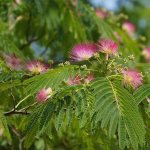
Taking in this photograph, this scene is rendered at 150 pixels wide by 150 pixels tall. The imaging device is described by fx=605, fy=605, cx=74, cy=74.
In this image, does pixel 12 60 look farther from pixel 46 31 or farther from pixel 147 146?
pixel 46 31

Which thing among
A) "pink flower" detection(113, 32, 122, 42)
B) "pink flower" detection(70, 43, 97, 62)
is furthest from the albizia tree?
"pink flower" detection(113, 32, 122, 42)

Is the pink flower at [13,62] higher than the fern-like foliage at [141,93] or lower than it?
higher

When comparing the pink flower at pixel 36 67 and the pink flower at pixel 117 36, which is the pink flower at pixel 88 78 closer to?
the pink flower at pixel 36 67

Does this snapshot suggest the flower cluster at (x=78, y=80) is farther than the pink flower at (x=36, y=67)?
No

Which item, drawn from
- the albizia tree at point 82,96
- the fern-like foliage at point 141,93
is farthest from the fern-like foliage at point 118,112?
the fern-like foliage at point 141,93

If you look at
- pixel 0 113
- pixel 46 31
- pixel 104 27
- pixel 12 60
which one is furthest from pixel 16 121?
pixel 46 31

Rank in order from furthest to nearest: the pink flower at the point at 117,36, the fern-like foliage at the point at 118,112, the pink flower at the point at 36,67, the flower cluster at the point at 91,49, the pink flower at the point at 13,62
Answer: the pink flower at the point at 117,36 → the pink flower at the point at 13,62 → the pink flower at the point at 36,67 → the flower cluster at the point at 91,49 → the fern-like foliage at the point at 118,112

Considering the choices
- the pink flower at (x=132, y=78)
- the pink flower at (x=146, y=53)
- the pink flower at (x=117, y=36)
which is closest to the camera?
the pink flower at (x=132, y=78)

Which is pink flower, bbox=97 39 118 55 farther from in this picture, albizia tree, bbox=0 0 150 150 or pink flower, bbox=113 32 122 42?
pink flower, bbox=113 32 122 42
